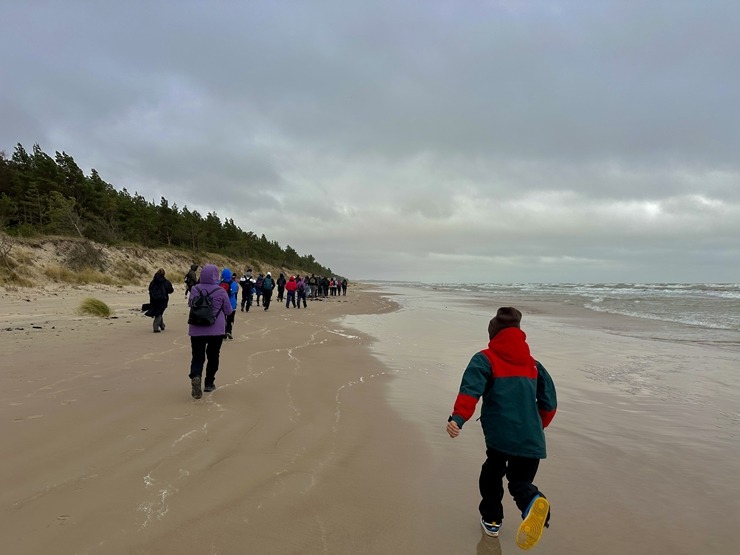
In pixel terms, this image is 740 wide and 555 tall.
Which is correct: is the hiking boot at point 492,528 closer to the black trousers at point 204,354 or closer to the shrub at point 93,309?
the black trousers at point 204,354

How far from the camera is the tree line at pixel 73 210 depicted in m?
31.7

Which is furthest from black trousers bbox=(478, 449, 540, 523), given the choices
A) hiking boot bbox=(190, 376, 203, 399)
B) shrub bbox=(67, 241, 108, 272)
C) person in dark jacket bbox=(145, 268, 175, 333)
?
shrub bbox=(67, 241, 108, 272)

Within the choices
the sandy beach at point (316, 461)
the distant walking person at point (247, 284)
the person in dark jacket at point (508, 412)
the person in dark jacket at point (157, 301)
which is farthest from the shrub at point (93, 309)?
the person in dark jacket at point (508, 412)

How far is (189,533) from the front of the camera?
2680 millimetres

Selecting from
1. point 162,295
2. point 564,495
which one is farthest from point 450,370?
point 162,295

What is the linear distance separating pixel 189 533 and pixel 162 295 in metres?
10.0

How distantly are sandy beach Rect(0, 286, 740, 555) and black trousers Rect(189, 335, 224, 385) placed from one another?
0.34 m

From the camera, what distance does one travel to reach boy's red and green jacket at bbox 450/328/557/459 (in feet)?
9.19

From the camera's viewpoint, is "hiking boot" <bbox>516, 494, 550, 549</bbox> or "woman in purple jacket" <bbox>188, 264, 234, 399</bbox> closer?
"hiking boot" <bbox>516, 494, 550, 549</bbox>

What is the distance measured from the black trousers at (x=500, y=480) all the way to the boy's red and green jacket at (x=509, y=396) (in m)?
0.09

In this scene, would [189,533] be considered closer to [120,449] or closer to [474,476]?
[120,449]

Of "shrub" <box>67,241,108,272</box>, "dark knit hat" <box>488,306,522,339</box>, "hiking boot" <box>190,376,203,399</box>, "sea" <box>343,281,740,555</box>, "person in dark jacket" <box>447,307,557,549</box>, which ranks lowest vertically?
"sea" <box>343,281,740,555</box>

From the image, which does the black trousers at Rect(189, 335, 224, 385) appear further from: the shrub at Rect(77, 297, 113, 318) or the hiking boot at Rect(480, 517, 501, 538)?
the shrub at Rect(77, 297, 113, 318)

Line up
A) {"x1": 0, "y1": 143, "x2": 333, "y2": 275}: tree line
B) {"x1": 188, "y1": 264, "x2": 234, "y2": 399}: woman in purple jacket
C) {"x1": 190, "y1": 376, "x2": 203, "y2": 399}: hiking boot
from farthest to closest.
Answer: {"x1": 0, "y1": 143, "x2": 333, "y2": 275}: tree line, {"x1": 188, "y1": 264, "x2": 234, "y2": 399}: woman in purple jacket, {"x1": 190, "y1": 376, "x2": 203, "y2": 399}: hiking boot
